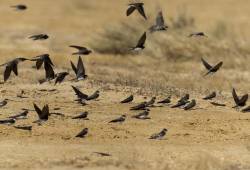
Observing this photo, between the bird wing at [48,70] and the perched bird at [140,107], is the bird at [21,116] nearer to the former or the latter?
the bird wing at [48,70]

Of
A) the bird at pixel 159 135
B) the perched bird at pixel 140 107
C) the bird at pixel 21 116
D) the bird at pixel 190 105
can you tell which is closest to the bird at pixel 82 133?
the bird at pixel 159 135

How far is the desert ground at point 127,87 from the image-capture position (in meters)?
13.7

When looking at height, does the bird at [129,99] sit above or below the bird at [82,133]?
above

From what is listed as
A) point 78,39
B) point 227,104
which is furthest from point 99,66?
point 227,104

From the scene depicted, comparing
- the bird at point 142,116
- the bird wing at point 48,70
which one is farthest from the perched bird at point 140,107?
the bird wing at point 48,70

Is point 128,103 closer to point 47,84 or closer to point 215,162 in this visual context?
point 47,84

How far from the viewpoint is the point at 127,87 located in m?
19.7

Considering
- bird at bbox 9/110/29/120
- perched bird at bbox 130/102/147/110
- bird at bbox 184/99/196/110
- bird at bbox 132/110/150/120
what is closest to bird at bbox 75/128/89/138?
bird at bbox 9/110/29/120

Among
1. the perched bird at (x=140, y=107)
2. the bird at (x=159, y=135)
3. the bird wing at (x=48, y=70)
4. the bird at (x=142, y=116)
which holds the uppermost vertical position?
the bird wing at (x=48, y=70)

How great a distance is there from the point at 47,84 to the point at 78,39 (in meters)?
11.6

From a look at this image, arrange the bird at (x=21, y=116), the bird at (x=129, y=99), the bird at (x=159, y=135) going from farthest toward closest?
the bird at (x=129, y=99) → the bird at (x=21, y=116) → the bird at (x=159, y=135)

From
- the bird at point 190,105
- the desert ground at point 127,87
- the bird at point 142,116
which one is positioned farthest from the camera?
the bird at point 190,105

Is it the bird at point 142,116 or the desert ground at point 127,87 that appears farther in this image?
the bird at point 142,116

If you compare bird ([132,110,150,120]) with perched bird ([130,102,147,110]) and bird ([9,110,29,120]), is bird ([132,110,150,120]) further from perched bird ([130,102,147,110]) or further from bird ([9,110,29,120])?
bird ([9,110,29,120])
